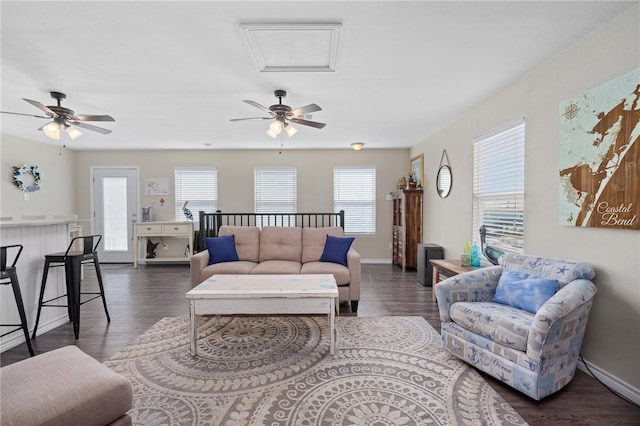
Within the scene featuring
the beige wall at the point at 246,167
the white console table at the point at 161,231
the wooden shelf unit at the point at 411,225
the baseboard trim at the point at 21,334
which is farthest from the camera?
the beige wall at the point at 246,167

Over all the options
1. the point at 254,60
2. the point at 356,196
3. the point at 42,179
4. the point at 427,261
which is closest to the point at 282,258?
the point at 427,261

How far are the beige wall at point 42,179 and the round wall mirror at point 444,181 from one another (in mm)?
6735

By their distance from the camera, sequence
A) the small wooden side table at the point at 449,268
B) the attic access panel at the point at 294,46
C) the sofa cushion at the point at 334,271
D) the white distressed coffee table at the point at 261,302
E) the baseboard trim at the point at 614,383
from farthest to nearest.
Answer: the sofa cushion at the point at 334,271, the small wooden side table at the point at 449,268, the white distressed coffee table at the point at 261,302, the attic access panel at the point at 294,46, the baseboard trim at the point at 614,383

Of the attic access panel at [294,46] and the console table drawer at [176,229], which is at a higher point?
the attic access panel at [294,46]

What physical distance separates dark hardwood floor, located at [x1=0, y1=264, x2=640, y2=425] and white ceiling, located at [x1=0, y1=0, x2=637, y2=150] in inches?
96.1

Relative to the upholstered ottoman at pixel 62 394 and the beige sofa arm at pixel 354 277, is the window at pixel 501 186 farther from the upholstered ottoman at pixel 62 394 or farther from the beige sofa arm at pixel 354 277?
the upholstered ottoman at pixel 62 394

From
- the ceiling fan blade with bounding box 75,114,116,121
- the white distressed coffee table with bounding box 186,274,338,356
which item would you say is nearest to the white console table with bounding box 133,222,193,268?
the ceiling fan blade with bounding box 75,114,116,121

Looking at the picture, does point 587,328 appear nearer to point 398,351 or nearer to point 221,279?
point 398,351

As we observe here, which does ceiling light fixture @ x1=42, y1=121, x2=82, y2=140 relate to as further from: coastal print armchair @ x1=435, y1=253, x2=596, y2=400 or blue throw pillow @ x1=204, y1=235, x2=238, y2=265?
coastal print armchair @ x1=435, y1=253, x2=596, y2=400

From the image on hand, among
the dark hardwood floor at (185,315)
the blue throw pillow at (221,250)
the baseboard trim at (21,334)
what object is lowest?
the dark hardwood floor at (185,315)

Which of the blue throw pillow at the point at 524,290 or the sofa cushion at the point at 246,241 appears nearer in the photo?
the blue throw pillow at the point at 524,290

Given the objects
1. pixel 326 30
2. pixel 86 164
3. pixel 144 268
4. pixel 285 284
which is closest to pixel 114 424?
pixel 285 284

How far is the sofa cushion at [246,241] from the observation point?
3.82 meters

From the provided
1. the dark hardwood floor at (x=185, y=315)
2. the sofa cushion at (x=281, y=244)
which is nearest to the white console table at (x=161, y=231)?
the dark hardwood floor at (x=185, y=315)
